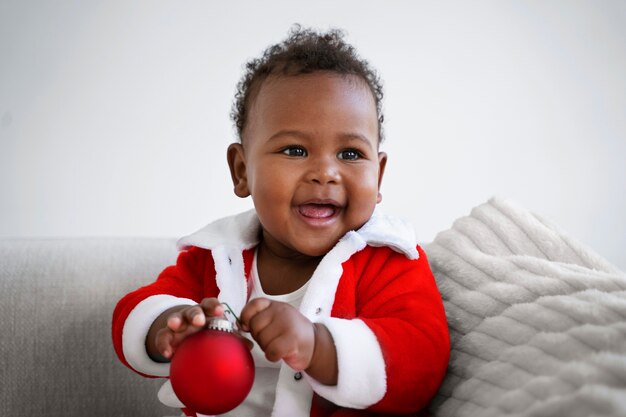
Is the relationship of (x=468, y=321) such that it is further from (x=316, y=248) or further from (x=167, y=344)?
(x=167, y=344)

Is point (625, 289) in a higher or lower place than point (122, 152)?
lower

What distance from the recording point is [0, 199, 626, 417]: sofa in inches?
25.8

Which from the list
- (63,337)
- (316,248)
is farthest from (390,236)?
(63,337)

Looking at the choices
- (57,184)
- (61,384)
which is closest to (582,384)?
(61,384)

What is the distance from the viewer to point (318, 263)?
105 centimetres

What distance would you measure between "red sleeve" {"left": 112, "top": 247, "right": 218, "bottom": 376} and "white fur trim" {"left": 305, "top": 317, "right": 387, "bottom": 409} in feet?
1.05

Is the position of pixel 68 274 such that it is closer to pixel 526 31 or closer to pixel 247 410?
pixel 247 410

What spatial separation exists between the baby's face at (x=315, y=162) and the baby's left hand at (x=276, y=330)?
271 mm

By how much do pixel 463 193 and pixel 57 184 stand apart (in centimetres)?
132

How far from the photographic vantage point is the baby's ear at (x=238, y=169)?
1149 mm

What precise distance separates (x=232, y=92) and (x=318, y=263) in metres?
1.09

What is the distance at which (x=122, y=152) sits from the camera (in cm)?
194

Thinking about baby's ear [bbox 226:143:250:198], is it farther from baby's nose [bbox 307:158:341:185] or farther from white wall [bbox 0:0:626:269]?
white wall [bbox 0:0:626:269]

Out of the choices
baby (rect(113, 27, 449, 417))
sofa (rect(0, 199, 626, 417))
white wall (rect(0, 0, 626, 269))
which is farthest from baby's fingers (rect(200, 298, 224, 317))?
white wall (rect(0, 0, 626, 269))
